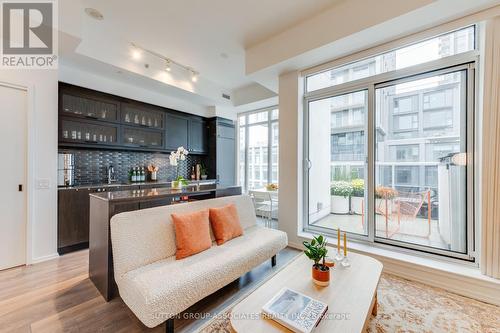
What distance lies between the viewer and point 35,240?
2801 millimetres

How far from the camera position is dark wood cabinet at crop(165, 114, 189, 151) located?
4.81 metres

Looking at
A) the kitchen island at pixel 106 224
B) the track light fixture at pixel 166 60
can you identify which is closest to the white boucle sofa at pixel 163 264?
the kitchen island at pixel 106 224

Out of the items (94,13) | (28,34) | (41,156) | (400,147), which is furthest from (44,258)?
(400,147)

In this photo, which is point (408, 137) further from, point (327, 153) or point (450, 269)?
point (450, 269)

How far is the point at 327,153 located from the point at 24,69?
4.52 metres

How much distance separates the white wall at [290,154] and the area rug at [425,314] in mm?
1537

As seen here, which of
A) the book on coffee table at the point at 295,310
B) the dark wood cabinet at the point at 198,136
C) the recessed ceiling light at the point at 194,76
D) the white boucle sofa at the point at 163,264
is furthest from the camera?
the dark wood cabinet at the point at 198,136

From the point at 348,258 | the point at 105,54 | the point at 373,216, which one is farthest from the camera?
the point at 105,54

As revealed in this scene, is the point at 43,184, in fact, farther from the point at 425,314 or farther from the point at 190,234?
the point at 425,314

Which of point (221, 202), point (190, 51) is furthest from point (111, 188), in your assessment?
point (190, 51)

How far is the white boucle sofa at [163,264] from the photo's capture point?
1491 millimetres

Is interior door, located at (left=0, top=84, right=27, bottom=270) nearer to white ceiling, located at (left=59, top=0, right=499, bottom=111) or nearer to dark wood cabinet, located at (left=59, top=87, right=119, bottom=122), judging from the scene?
dark wood cabinet, located at (left=59, top=87, right=119, bottom=122)

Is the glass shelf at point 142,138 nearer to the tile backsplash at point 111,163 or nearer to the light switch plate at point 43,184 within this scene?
the tile backsplash at point 111,163

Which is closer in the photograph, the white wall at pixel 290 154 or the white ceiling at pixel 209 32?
the white ceiling at pixel 209 32
